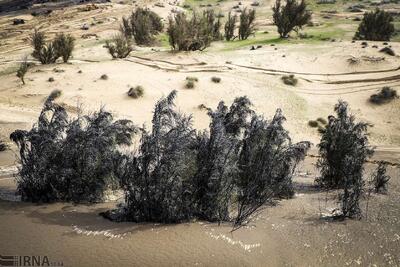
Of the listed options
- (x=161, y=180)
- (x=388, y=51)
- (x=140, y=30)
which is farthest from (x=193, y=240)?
(x=140, y=30)

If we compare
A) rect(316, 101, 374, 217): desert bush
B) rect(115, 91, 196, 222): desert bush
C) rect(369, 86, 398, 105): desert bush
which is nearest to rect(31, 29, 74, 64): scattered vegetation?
rect(369, 86, 398, 105): desert bush

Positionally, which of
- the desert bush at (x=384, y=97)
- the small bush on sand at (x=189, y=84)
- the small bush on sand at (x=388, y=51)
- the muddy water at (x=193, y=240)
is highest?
the small bush on sand at (x=388, y=51)

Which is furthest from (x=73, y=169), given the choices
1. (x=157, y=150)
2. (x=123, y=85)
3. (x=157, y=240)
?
(x=123, y=85)

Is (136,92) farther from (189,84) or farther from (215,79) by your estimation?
(215,79)

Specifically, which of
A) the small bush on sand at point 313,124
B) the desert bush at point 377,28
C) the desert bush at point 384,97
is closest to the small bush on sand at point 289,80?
the desert bush at point 384,97

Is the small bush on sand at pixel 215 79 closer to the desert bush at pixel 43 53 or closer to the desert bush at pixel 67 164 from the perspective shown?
the desert bush at pixel 43 53

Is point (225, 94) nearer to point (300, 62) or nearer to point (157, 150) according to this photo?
point (300, 62)

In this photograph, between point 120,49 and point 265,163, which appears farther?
point 120,49
